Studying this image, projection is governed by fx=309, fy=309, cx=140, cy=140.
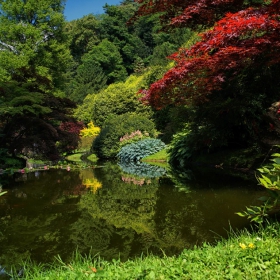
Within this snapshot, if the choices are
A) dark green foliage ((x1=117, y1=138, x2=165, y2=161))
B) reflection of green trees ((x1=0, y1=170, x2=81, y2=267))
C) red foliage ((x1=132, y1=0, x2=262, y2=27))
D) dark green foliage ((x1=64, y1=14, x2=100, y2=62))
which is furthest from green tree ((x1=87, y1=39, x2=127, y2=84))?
reflection of green trees ((x1=0, y1=170, x2=81, y2=267))

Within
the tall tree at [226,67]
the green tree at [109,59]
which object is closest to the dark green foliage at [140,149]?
the tall tree at [226,67]

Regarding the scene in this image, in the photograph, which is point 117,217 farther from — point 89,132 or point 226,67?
point 89,132

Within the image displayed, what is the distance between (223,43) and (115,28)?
38725mm

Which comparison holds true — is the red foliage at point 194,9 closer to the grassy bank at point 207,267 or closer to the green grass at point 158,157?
the grassy bank at point 207,267

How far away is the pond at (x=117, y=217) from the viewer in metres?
3.08

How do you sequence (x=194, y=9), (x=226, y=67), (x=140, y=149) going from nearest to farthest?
(x=226, y=67) < (x=194, y=9) < (x=140, y=149)

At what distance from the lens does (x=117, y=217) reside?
13.6 feet

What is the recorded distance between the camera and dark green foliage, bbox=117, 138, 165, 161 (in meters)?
13.9

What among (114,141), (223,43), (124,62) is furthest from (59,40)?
(124,62)

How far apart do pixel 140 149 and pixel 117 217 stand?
390 inches

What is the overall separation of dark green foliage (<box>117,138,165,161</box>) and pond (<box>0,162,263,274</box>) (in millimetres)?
7262

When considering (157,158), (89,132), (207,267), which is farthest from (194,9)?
(89,132)

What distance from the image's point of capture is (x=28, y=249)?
3.11 metres

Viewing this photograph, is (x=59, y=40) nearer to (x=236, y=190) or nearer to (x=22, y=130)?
(x=22, y=130)
